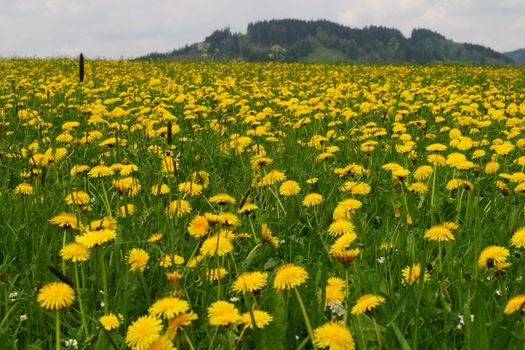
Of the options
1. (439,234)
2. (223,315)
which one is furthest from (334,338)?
(439,234)

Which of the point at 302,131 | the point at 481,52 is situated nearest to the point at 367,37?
the point at 481,52

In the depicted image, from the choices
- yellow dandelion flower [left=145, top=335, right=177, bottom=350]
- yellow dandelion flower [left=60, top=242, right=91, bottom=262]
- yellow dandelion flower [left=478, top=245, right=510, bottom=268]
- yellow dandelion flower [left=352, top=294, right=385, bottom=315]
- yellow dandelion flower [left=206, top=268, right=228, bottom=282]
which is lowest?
yellow dandelion flower [left=206, top=268, right=228, bottom=282]

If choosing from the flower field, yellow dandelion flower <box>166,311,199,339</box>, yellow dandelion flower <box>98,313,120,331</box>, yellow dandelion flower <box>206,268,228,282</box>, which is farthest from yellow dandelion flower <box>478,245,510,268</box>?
yellow dandelion flower <box>98,313,120,331</box>

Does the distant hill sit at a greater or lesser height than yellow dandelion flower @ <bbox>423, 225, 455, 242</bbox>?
greater

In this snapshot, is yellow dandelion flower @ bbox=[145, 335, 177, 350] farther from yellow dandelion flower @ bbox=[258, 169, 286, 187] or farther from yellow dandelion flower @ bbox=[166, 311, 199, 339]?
yellow dandelion flower @ bbox=[258, 169, 286, 187]

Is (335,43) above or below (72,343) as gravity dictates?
above

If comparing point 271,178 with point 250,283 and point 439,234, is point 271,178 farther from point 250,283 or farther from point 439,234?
point 250,283

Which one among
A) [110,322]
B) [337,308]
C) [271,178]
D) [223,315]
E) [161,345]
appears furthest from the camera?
[271,178]

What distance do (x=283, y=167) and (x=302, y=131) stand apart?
1.60 meters

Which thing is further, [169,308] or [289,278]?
[289,278]

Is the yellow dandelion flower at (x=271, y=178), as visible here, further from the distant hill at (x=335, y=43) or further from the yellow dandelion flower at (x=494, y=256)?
the distant hill at (x=335, y=43)

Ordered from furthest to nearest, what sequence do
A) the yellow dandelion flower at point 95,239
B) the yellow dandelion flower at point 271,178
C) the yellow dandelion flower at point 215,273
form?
the yellow dandelion flower at point 271,178 < the yellow dandelion flower at point 215,273 < the yellow dandelion flower at point 95,239

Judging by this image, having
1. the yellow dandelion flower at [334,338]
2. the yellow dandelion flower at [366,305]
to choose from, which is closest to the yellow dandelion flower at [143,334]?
the yellow dandelion flower at [334,338]

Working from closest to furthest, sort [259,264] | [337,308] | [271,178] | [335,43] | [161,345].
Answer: [161,345]
[337,308]
[259,264]
[271,178]
[335,43]
